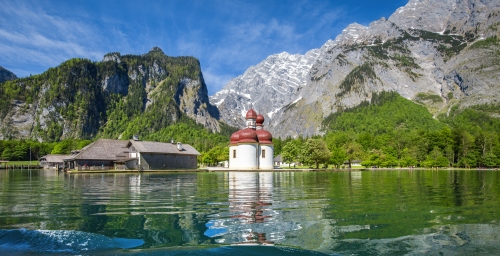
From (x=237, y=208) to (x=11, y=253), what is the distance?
827 cm

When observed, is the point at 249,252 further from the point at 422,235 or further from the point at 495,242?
the point at 495,242

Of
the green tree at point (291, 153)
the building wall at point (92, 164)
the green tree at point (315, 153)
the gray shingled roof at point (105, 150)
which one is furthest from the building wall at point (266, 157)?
the building wall at point (92, 164)

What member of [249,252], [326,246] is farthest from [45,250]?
[326,246]

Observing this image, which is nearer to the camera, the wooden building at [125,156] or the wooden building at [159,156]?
the wooden building at [125,156]

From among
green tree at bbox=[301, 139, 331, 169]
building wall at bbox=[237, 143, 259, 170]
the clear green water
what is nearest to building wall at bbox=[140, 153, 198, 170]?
building wall at bbox=[237, 143, 259, 170]

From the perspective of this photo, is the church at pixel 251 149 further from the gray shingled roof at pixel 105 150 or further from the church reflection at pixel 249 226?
the church reflection at pixel 249 226

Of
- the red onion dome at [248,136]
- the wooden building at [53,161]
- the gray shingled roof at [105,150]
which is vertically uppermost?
the red onion dome at [248,136]

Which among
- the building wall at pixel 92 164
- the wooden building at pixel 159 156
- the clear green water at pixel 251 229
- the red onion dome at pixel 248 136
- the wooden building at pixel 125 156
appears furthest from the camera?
the red onion dome at pixel 248 136

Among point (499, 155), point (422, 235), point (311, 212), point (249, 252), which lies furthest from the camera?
point (499, 155)

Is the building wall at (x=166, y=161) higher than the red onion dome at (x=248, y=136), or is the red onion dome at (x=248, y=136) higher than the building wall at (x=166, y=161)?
the red onion dome at (x=248, y=136)

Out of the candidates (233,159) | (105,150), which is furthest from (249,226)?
(233,159)

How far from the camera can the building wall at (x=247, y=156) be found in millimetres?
75438

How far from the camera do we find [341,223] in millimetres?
11211

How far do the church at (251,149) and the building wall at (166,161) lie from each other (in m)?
10.1
